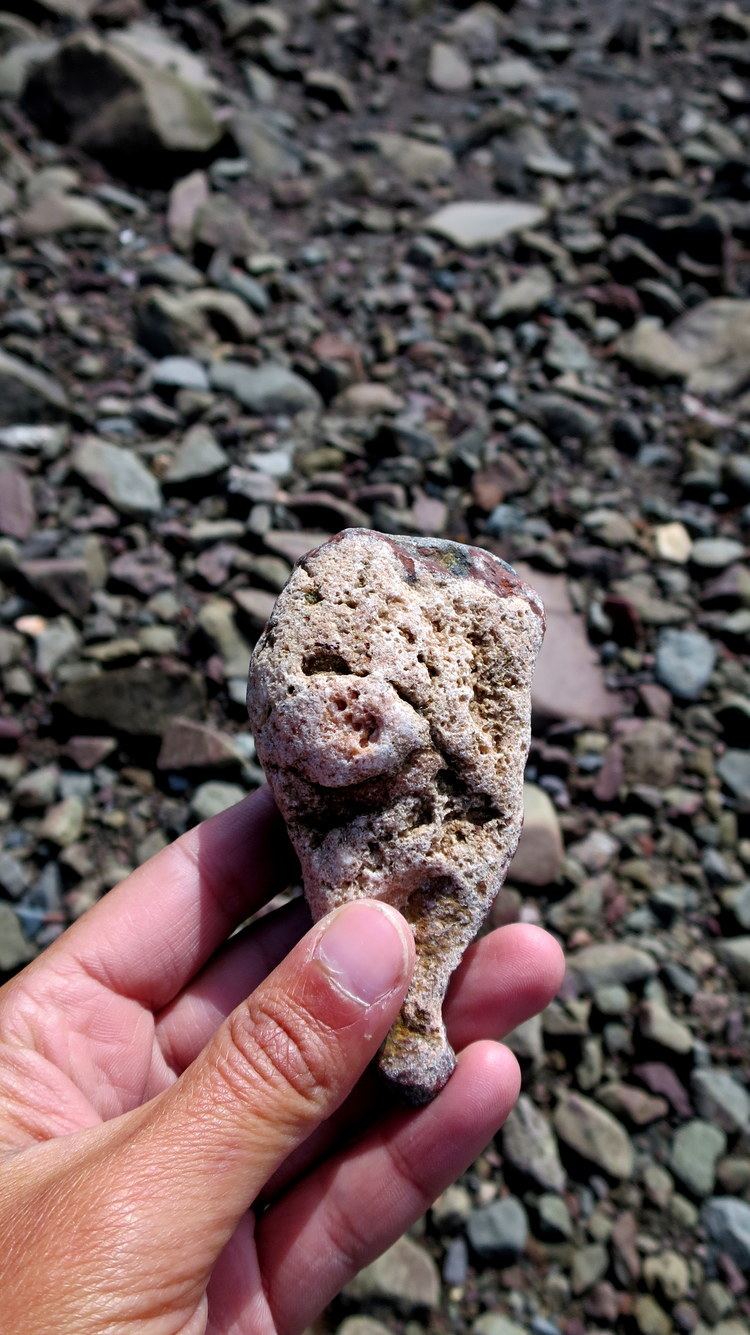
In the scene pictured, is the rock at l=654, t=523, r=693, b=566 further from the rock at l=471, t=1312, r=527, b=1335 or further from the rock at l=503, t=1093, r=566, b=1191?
the rock at l=471, t=1312, r=527, b=1335

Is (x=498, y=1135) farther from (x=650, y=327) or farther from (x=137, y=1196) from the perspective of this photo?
(x=650, y=327)

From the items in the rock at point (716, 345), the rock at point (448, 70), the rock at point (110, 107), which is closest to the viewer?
the rock at point (716, 345)

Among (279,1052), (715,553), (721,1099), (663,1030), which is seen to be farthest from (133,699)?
(715,553)

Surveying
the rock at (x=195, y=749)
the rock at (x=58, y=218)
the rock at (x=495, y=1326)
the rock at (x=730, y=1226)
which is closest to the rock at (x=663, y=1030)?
the rock at (x=730, y=1226)

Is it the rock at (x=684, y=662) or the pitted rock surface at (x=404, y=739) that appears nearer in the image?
the pitted rock surface at (x=404, y=739)

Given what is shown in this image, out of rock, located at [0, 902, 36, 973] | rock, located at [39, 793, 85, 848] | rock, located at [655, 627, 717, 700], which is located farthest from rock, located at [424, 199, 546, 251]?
rock, located at [0, 902, 36, 973]

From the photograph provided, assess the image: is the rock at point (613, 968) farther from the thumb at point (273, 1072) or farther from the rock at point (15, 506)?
the rock at point (15, 506)

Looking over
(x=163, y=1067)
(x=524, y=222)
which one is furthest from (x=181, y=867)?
(x=524, y=222)
